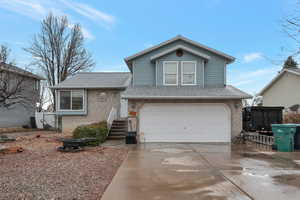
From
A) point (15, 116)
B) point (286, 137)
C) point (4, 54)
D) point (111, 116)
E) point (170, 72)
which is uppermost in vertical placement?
point (4, 54)

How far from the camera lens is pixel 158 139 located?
13344mm

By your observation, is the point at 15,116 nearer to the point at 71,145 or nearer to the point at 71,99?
the point at 71,99

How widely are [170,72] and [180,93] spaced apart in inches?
77.2

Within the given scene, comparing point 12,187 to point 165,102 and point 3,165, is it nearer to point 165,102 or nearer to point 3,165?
point 3,165

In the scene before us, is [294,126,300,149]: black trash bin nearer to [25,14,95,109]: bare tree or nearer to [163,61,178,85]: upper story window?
[163,61,178,85]: upper story window

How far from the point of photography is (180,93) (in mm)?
13234

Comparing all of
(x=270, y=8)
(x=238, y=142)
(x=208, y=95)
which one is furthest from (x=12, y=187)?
(x=270, y=8)

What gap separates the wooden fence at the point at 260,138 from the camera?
39.1 feet

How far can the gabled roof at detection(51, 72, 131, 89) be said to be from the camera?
1712 cm

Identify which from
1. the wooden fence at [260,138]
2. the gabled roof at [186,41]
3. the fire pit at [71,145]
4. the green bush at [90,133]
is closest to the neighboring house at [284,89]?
the gabled roof at [186,41]

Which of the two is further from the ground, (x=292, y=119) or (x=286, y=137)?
(x=292, y=119)

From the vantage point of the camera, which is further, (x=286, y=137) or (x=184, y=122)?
(x=184, y=122)

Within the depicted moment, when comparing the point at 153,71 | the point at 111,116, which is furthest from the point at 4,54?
the point at 153,71

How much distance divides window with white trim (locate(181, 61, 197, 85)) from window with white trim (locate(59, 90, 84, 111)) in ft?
26.0
